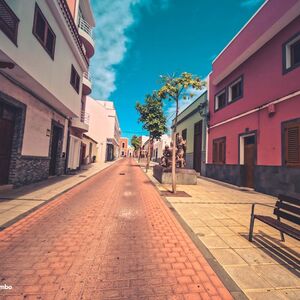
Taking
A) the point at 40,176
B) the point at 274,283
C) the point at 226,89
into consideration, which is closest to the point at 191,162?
the point at 226,89

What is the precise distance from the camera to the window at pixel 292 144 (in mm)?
7480

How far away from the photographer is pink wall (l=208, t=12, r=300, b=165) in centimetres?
809

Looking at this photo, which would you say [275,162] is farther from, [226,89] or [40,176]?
[40,176]

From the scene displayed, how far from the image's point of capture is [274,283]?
99.6 inches

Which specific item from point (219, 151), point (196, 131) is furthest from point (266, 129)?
point (196, 131)

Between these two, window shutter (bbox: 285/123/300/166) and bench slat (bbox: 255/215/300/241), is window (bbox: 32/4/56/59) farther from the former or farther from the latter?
window shutter (bbox: 285/123/300/166)

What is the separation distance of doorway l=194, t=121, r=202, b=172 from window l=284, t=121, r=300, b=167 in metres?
9.82

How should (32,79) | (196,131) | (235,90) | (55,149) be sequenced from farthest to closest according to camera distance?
1. (196,131)
2. (235,90)
3. (55,149)
4. (32,79)

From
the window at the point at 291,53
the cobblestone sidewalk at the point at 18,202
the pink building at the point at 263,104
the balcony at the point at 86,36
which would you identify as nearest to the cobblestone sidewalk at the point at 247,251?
the pink building at the point at 263,104

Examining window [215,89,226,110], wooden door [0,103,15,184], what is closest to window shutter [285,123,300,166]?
window [215,89,226,110]

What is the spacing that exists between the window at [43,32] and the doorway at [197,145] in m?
13.5

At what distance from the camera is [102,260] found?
116 inches

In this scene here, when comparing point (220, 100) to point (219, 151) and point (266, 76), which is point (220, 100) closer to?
point (219, 151)

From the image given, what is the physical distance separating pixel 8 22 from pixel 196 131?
16177 mm
